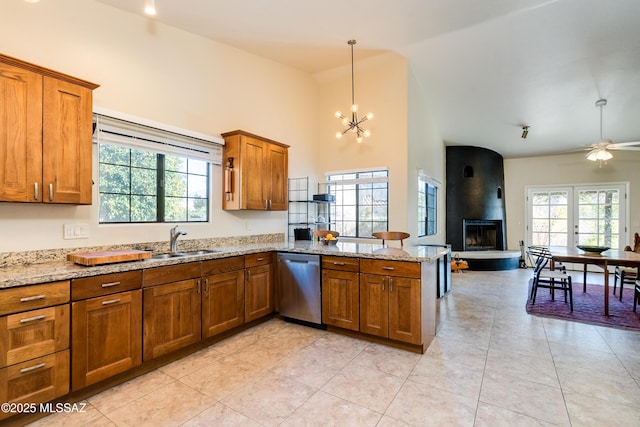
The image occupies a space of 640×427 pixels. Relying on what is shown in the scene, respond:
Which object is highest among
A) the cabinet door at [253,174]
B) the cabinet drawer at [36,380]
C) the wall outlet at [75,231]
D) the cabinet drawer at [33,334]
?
the cabinet door at [253,174]

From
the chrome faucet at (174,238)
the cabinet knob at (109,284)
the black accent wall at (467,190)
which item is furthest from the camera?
the black accent wall at (467,190)

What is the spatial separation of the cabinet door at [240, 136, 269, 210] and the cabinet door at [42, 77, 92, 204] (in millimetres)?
1494

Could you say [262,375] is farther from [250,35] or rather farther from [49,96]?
[250,35]

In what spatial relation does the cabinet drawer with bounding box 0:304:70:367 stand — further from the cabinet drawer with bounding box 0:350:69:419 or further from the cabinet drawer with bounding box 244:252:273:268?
the cabinet drawer with bounding box 244:252:273:268

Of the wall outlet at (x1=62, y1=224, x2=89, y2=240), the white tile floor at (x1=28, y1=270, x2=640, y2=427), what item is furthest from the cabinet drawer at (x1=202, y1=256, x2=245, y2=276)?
the wall outlet at (x1=62, y1=224, x2=89, y2=240)

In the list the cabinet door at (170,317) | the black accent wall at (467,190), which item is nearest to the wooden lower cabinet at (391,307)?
the cabinet door at (170,317)

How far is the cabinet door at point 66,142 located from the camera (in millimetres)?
2111

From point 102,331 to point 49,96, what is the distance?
1.67 meters

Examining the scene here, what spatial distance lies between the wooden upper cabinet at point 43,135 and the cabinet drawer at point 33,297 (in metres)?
0.64

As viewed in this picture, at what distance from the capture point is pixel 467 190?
285 inches

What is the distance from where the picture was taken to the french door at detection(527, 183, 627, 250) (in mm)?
6844

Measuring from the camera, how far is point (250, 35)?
357 centimetres

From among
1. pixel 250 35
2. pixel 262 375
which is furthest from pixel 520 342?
pixel 250 35

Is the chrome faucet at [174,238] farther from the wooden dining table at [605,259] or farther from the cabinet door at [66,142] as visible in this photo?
the wooden dining table at [605,259]
